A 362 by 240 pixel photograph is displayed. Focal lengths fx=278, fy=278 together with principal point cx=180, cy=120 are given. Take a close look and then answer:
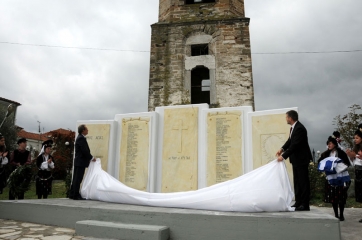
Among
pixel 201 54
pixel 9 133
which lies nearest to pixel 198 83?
pixel 201 54

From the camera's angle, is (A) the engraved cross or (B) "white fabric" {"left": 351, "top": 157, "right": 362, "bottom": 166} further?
(A) the engraved cross

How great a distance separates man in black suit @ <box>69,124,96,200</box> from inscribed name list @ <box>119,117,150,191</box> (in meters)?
0.75

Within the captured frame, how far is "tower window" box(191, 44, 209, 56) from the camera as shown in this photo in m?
14.1

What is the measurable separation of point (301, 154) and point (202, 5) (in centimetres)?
1167

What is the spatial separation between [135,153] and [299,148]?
142 inches

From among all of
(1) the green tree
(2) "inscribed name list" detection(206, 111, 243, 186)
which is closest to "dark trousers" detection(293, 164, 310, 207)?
(2) "inscribed name list" detection(206, 111, 243, 186)

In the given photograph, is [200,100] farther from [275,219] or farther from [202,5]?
[275,219]

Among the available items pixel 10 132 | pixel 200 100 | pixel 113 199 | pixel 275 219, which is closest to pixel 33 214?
pixel 113 199

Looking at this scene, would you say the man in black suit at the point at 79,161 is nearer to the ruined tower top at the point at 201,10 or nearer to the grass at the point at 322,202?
the grass at the point at 322,202

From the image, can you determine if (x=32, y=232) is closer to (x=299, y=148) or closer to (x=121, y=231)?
(x=121, y=231)

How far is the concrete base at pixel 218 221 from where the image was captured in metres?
3.43

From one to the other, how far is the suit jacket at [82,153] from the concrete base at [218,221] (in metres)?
1.41

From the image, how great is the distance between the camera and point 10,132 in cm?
2377

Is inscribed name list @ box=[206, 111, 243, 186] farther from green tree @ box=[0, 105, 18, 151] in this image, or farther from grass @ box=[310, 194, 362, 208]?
green tree @ box=[0, 105, 18, 151]
